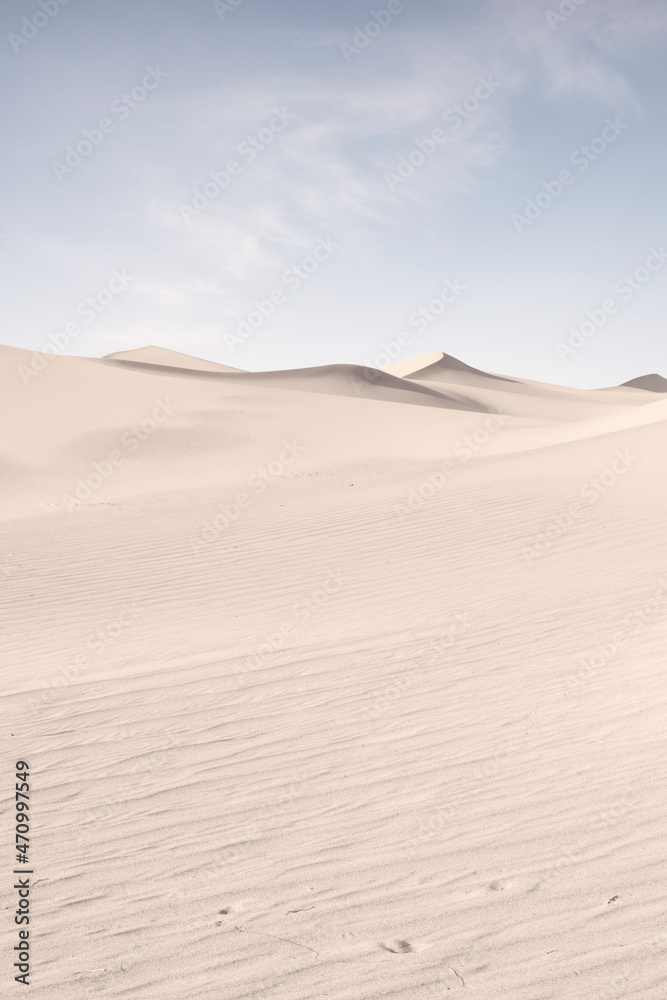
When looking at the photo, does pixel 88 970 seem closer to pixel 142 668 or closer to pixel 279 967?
pixel 279 967

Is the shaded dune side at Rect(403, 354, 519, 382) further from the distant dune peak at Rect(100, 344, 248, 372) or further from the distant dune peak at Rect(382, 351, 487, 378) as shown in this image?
the distant dune peak at Rect(100, 344, 248, 372)

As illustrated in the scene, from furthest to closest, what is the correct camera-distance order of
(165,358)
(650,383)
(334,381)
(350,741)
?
(650,383)
(165,358)
(334,381)
(350,741)

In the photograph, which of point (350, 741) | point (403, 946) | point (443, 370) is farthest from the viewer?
point (443, 370)

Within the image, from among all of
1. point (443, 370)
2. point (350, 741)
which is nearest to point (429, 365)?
point (443, 370)

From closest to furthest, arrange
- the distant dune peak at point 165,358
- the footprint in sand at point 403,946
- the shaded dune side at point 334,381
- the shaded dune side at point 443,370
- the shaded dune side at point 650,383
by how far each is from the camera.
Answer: the footprint in sand at point 403,946, the shaded dune side at point 334,381, the distant dune peak at point 165,358, the shaded dune side at point 443,370, the shaded dune side at point 650,383

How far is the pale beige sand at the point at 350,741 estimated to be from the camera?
256cm

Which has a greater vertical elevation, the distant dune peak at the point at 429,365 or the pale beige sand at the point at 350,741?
Result: the distant dune peak at the point at 429,365

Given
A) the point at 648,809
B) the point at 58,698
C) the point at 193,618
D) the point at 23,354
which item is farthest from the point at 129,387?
the point at 648,809

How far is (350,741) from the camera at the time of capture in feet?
14.0

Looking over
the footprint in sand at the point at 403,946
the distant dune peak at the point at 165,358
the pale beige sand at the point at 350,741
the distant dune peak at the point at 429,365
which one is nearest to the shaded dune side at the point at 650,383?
the distant dune peak at the point at 429,365

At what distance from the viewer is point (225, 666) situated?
18.3 feet

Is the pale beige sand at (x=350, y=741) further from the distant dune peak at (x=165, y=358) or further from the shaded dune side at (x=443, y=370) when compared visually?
the shaded dune side at (x=443, y=370)

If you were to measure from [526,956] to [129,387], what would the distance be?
94.2 feet

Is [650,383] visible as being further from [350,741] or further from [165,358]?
[350,741]
